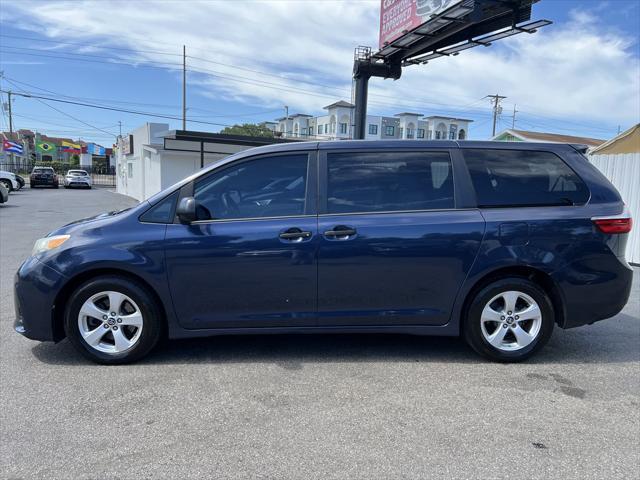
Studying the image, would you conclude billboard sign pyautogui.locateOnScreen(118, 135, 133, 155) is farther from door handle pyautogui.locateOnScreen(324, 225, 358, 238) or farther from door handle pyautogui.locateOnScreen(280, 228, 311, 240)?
door handle pyautogui.locateOnScreen(324, 225, 358, 238)

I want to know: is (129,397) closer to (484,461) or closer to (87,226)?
(87,226)

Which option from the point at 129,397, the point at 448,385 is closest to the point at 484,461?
the point at 448,385

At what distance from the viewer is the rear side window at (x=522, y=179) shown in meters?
4.11

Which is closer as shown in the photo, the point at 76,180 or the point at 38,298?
the point at 38,298

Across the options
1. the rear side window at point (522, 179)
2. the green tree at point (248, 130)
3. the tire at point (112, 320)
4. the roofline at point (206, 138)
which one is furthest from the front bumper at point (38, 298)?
the green tree at point (248, 130)

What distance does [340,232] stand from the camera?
3842 mm

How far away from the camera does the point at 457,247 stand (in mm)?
3920

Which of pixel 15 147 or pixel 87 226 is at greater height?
pixel 15 147

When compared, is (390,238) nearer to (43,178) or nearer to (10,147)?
(43,178)

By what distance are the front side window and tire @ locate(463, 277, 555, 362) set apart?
1.77 meters

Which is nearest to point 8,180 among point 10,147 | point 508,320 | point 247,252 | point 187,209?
point 10,147

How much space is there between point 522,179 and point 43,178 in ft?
131

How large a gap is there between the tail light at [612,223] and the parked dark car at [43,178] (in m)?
40.2

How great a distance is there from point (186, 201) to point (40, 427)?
1.80 metres
